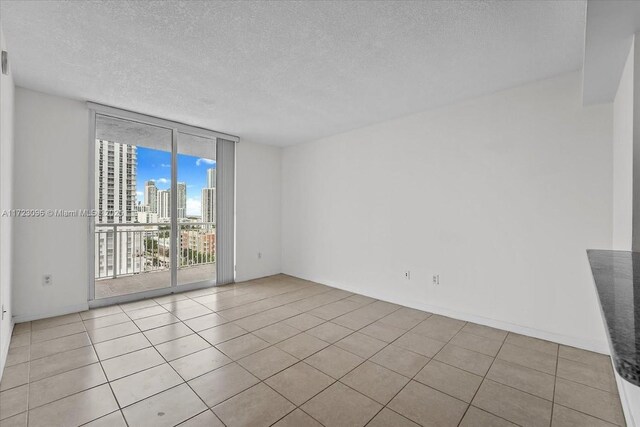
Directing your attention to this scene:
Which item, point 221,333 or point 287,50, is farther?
point 221,333

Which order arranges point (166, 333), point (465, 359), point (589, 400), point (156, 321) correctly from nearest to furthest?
point (589, 400), point (465, 359), point (166, 333), point (156, 321)

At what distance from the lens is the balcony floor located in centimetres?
436

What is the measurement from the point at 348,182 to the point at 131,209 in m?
3.32

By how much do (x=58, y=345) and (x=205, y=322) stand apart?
4.08 feet

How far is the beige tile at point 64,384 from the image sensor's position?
193cm

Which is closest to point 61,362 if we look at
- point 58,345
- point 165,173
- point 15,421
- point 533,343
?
point 58,345

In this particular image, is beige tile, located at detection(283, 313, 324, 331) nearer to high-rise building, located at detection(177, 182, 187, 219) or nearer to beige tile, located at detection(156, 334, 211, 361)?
beige tile, located at detection(156, 334, 211, 361)

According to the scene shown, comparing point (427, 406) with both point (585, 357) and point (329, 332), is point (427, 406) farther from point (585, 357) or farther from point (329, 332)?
point (585, 357)

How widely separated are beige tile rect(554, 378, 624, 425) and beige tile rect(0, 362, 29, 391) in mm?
3722

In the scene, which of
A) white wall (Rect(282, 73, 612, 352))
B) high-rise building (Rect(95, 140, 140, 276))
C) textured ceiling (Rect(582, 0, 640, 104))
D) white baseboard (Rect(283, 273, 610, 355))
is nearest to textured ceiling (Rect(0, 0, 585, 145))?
textured ceiling (Rect(582, 0, 640, 104))

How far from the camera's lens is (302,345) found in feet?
8.86

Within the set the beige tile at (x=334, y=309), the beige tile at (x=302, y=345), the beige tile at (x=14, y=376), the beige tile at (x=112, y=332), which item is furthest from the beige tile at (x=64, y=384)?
the beige tile at (x=334, y=309)

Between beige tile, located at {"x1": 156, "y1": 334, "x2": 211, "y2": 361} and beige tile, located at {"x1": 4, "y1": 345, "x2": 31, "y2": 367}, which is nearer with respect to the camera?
beige tile, located at {"x1": 4, "y1": 345, "x2": 31, "y2": 367}

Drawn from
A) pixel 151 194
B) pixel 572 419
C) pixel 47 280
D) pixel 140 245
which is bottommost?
pixel 572 419
